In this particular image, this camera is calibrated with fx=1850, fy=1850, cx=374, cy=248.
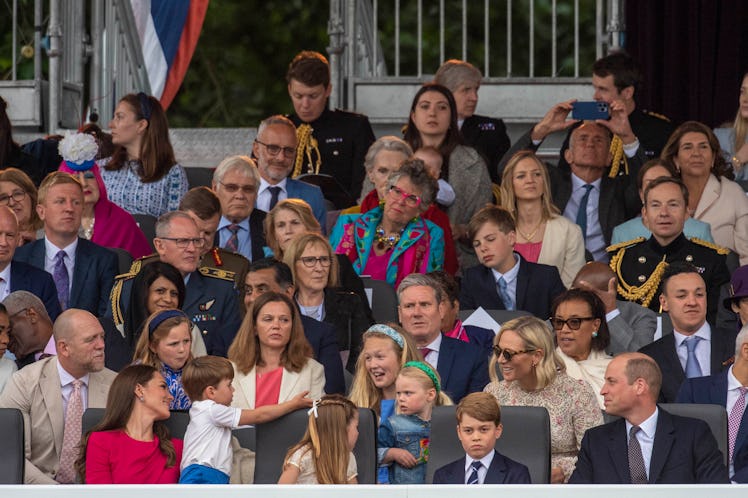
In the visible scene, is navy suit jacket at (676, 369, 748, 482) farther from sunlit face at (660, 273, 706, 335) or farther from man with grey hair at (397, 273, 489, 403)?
man with grey hair at (397, 273, 489, 403)

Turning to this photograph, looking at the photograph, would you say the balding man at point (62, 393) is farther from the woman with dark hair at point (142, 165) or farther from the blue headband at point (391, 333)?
the woman with dark hair at point (142, 165)

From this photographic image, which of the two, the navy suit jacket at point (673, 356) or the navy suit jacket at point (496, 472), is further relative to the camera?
the navy suit jacket at point (673, 356)

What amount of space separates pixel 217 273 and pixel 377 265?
880 mm

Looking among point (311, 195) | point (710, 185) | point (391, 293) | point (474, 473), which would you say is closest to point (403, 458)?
point (474, 473)

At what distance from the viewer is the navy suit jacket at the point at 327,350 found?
303 inches

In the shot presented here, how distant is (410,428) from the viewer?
23.3 feet

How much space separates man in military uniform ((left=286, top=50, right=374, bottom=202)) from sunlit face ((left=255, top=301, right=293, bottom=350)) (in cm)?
268

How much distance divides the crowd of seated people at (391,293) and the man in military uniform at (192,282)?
10mm

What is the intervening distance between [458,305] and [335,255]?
0.62m

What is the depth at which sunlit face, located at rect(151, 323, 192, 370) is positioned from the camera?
294 inches

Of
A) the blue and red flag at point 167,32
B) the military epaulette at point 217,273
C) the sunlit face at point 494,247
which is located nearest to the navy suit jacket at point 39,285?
the military epaulette at point 217,273

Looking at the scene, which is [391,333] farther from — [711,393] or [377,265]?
[377,265]

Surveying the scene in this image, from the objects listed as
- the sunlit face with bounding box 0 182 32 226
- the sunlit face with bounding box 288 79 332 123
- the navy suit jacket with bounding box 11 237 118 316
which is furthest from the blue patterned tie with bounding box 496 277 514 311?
the sunlit face with bounding box 0 182 32 226

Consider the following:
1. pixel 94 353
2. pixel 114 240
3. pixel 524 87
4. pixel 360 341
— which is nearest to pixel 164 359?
pixel 94 353
